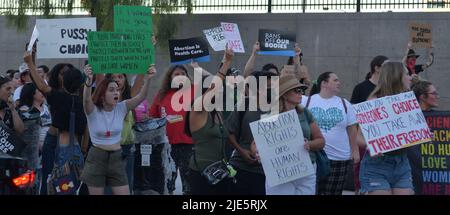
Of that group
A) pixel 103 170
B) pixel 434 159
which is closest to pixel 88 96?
pixel 103 170

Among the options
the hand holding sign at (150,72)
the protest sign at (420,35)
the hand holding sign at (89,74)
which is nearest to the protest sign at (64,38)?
the hand holding sign at (150,72)

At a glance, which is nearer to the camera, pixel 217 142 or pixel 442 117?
pixel 217 142

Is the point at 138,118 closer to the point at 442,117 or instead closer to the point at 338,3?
the point at 442,117

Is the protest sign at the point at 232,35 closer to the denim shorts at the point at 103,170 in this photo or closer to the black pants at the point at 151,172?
the black pants at the point at 151,172

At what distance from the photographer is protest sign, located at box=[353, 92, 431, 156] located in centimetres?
920

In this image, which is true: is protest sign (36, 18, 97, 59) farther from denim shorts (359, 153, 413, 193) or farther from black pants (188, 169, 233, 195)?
denim shorts (359, 153, 413, 193)

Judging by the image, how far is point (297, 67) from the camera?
13859mm

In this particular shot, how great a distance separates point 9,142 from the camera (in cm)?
995

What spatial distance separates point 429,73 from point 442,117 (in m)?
9.94

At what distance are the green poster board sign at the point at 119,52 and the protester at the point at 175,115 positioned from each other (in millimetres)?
874

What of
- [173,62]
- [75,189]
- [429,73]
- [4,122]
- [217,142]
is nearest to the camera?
[217,142]

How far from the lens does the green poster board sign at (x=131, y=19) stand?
10.7 meters
